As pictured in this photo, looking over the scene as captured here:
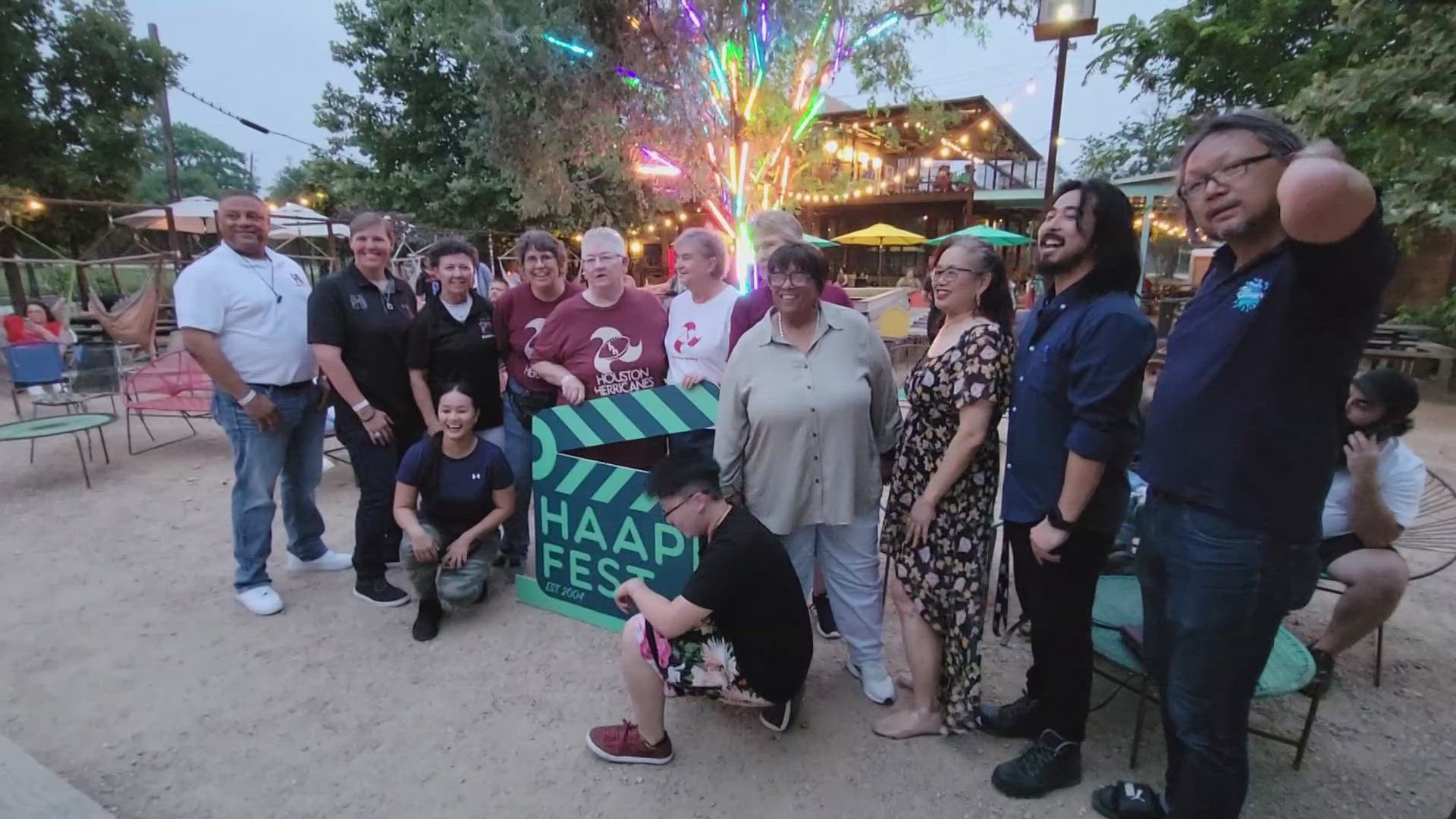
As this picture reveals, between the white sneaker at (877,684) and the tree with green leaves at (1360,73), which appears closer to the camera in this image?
the white sneaker at (877,684)

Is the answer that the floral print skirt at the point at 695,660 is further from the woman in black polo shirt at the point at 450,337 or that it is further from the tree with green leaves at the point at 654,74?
the tree with green leaves at the point at 654,74

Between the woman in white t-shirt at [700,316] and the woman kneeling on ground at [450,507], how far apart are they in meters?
0.95

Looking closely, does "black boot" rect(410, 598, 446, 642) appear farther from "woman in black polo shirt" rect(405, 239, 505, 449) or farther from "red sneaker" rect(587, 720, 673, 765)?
"red sneaker" rect(587, 720, 673, 765)

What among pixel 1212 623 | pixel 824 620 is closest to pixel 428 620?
pixel 824 620

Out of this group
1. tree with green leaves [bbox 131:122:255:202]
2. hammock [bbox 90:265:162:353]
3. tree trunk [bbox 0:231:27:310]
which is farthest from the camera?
tree with green leaves [bbox 131:122:255:202]

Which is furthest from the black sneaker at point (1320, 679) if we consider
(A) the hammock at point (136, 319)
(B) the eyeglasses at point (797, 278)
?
(A) the hammock at point (136, 319)

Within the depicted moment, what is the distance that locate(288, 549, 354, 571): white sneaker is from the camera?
13.0 feet

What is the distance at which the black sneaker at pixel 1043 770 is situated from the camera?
88.7 inches

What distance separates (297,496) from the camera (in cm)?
381

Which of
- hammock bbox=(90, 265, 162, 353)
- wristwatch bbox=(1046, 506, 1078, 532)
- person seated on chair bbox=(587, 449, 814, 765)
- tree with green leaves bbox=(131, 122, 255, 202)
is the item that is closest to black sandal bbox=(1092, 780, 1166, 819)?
wristwatch bbox=(1046, 506, 1078, 532)

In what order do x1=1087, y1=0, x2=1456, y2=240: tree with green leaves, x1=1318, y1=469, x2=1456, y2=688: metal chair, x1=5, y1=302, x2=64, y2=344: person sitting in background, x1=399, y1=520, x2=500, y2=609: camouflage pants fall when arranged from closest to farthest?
x1=1318, y1=469, x2=1456, y2=688: metal chair → x1=399, y1=520, x2=500, y2=609: camouflage pants → x1=1087, y1=0, x2=1456, y2=240: tree with green leaves → x1=5, y1=302, x2=64, y2=344: person sitting in background

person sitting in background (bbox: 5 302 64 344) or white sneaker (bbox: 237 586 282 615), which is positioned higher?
person sitting in background (bbox: 5 302 64 344)

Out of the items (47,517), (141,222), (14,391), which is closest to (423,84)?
(141,222)

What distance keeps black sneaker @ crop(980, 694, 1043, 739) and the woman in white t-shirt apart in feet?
5.13
